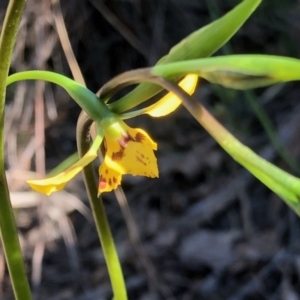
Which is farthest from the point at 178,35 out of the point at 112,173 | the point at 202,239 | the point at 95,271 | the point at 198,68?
the point at 198,68

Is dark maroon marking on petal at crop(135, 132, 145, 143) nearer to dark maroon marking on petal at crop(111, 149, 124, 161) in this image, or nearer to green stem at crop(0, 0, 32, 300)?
dark maroon marking on petal at crop(111, 149, 124, 161)

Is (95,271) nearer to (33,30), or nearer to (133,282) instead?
(133,282)

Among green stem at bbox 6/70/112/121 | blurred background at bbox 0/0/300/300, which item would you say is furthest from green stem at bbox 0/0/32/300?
blurred background at bbox 0/0/300/300

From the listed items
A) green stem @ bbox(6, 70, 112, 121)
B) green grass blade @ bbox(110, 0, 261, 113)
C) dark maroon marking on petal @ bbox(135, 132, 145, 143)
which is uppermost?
green stem @ bbox(6, 70, 112, 121)

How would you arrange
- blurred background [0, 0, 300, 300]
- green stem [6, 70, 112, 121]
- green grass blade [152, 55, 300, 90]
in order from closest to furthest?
green grass blade [152, 55, 300, 90], green stem [6, 70, 112, 121], blurred background [0, 0, 300, 300]

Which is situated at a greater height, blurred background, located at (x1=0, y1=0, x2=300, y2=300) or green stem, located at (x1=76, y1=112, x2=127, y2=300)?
blurred background, located at (x1=0, y1=0, x2=300, y2=300)

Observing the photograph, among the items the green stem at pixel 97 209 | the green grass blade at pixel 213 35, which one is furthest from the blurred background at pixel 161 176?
the green grass blade at pixel 213 35

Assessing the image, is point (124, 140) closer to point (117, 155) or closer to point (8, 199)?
point (117, 155)
